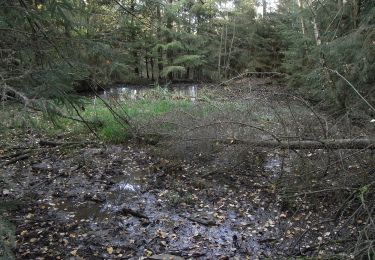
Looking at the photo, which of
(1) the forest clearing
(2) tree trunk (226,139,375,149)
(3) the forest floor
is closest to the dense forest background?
(1) the forest clearing

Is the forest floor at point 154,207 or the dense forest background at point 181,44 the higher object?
the dense forest background at point 181,44

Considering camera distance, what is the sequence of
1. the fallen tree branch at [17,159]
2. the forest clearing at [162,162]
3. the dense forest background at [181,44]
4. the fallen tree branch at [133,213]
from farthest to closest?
the fallen tree branch at [17,159]
the fallen tree branch at [133,213]
the dense forest background at [181,44]
the forest clearing at [162,162]

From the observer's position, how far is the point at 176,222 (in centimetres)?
509

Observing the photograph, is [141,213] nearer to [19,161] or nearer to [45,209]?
[45,209]

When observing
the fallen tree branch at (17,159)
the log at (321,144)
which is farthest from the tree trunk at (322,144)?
the fallen tree branch at (17,159)

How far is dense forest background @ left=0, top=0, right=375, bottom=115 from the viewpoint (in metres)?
4.40

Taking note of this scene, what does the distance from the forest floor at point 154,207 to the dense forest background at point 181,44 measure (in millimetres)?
1373

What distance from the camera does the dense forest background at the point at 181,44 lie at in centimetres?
440

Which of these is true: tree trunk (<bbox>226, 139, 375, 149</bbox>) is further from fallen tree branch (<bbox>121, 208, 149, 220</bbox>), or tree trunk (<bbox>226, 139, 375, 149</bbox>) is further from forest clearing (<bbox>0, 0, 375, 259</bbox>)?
fallen tree branch (<bbox>121, 208, 149, 220</bbox>)

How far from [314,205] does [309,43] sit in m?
12.2

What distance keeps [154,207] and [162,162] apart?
1.74 m

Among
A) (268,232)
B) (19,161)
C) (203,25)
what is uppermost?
(203,25)

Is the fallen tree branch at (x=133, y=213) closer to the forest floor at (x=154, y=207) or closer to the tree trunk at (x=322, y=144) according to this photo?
the forest floor at (x=154, y=207)

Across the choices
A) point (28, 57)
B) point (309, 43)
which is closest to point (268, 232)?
point (28, 57)
